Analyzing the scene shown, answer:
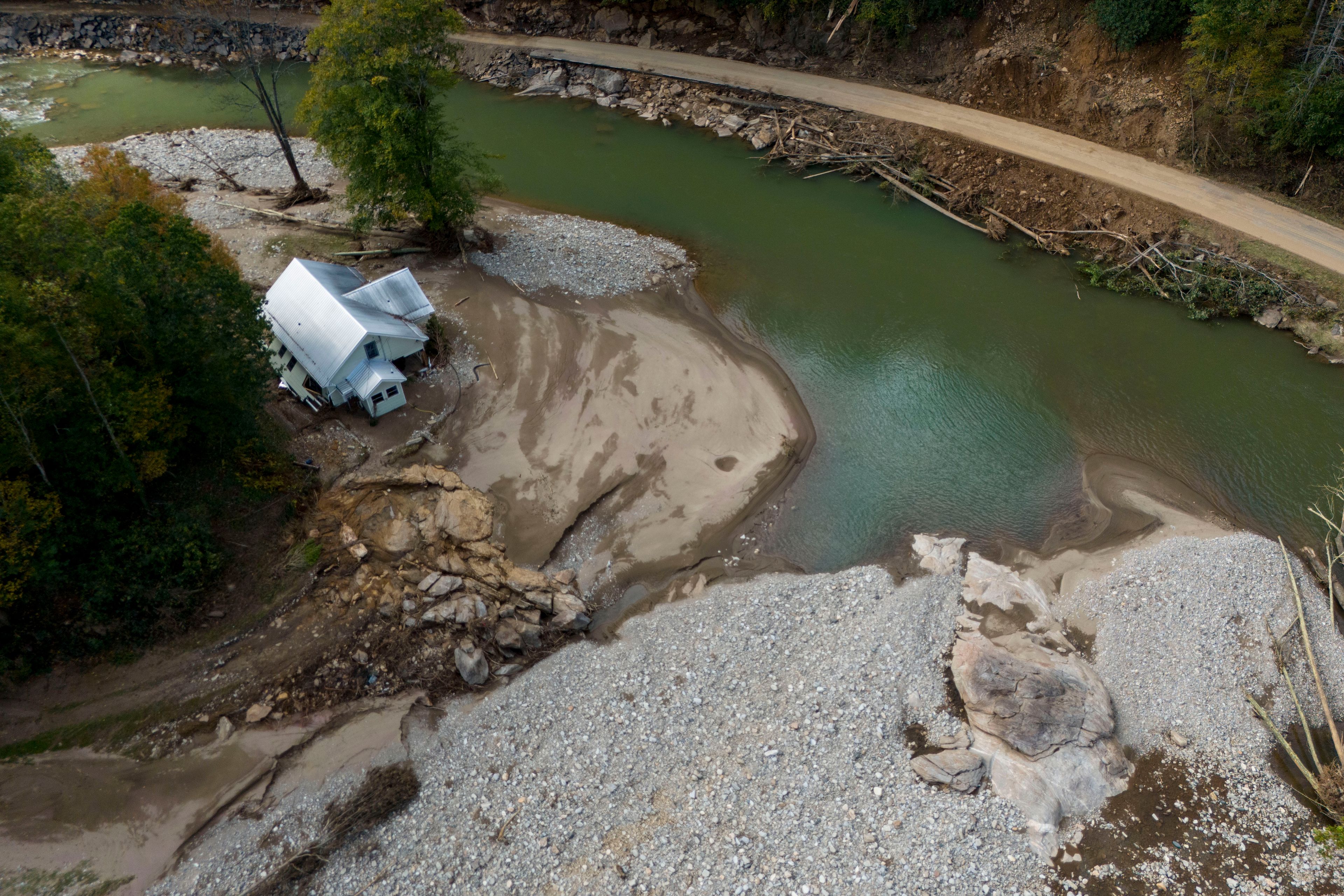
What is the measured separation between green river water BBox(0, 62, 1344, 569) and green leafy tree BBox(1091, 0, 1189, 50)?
13.9 meters

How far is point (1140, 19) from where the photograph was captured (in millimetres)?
38719

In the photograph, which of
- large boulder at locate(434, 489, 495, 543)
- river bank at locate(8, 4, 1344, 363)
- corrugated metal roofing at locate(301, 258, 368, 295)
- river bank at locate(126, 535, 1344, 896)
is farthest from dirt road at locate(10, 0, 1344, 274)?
large boulder at locate(434, 489, 495, 543)

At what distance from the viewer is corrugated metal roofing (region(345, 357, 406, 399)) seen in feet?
87.8

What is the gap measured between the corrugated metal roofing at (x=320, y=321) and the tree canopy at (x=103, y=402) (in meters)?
3.48

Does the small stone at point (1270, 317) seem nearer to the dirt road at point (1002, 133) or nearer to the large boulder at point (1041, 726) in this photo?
the dirt road at point (1002, 133)

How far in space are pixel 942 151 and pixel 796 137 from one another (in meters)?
8.89

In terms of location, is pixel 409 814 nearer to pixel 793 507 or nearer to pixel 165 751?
pixel 165 751

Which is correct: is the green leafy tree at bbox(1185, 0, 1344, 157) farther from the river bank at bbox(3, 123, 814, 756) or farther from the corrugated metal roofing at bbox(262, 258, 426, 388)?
the corrugated metal roofing at bbox(262, 258, 426, 388)

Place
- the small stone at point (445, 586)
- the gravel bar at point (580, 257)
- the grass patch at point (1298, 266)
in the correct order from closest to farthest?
the small stone at point (445, 586), the grass patch at point (1298, 266), the gravel bar at point (580, 257)

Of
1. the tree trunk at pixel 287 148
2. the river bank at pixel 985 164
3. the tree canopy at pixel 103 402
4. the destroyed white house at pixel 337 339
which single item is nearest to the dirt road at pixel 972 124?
the river bank at pixel 985 164

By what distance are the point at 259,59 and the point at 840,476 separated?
54.2m

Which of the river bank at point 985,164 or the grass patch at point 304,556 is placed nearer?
the grass patch at point 304,556

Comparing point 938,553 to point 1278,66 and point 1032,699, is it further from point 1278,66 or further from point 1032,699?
point 1278,66

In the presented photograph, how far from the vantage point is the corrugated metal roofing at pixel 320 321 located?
26.5m
